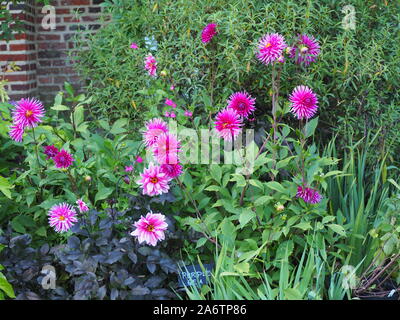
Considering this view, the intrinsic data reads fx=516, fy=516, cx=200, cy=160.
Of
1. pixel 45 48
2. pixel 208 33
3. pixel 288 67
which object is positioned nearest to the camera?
pixel 208 33

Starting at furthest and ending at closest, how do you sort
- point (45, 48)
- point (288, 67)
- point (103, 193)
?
1. point (45, 48)
2. point (288, 67)
3. point (103, 193)

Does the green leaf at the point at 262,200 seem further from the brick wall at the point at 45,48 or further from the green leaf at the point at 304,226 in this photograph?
the brick wall at the point at 45,48

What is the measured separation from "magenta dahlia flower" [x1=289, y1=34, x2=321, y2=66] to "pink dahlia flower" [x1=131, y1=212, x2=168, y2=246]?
0.99 m

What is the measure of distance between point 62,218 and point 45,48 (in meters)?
2.90

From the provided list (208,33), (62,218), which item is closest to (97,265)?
(62,218)

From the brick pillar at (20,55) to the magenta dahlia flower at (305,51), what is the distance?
255cm

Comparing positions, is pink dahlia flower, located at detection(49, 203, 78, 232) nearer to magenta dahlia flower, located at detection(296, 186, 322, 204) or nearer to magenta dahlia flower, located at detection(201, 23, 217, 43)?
magenta dahlia flower, located at detection(296, 186, 322, 204)

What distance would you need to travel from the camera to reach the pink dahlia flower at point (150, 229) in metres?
1.89

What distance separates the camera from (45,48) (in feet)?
14.9

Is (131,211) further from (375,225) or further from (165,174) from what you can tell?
(375,225)

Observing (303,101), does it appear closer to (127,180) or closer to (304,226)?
(304,226)

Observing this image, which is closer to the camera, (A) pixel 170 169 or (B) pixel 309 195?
(A) pixel 170 169

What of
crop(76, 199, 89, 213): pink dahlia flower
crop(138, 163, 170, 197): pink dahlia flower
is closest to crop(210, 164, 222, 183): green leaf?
crop(138, 163, 170, 197): pink dahlia flower
